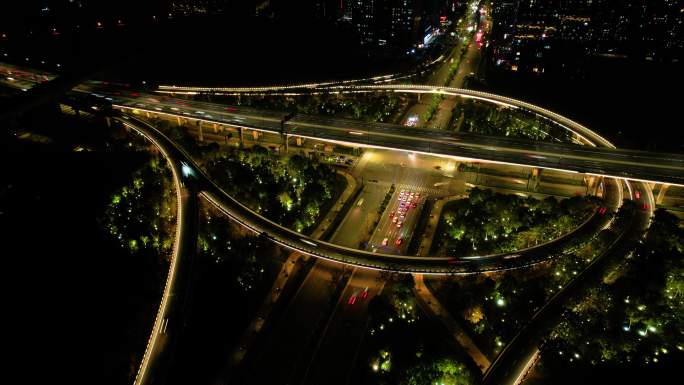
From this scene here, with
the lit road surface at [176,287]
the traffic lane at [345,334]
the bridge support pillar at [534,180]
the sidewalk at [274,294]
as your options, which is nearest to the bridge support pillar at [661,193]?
the bridge support pillar at [534,180]

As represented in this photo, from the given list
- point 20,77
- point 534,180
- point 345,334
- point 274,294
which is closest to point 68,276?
point 274,294

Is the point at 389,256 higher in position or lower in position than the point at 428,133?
lower

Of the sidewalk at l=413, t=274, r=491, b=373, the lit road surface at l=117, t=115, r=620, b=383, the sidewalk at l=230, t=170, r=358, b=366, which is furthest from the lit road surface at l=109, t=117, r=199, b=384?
the sidewalk at l=413, t=274, r=491, b=373

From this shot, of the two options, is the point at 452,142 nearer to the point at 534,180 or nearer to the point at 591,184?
the point at 534,180

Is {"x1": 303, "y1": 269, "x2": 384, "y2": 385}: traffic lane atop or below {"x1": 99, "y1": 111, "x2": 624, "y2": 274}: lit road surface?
below

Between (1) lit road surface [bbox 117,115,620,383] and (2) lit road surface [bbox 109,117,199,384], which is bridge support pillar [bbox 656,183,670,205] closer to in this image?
(1) lit road surface [bbox 117,115,620,383]

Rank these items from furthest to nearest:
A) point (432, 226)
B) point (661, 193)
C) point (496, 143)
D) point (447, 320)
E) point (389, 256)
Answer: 1. point (496, 143)
2. point (661, 193)
3. point (432, 226)
4. point (389, 256)
5. point (447, 320)

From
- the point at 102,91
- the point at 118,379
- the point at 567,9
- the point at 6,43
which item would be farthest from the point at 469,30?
the point at 118,379

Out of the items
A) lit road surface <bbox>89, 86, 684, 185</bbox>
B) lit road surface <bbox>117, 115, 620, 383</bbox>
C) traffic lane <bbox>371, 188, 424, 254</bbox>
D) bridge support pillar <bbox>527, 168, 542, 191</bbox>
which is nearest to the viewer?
lit road surface <bbox>117, 115, 620, 383</bbox>
